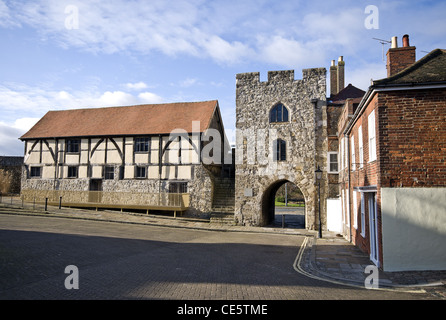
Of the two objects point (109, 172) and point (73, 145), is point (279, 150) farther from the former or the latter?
point (73, 145)

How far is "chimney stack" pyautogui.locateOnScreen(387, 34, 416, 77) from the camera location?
1116cm

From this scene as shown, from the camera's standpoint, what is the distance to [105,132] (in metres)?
27.1

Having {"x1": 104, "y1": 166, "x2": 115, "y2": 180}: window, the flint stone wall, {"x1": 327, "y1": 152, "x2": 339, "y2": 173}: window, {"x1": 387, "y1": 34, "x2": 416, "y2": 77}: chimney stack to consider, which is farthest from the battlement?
{"x1": 104, "y1": 166, "x2": 115, "y2": 180}: window

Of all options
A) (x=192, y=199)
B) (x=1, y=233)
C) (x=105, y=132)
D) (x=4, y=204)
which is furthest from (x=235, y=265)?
(x=4, y=204)

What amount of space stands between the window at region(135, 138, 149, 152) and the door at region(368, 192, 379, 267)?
742 inches

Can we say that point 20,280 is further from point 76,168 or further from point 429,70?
point 76,168

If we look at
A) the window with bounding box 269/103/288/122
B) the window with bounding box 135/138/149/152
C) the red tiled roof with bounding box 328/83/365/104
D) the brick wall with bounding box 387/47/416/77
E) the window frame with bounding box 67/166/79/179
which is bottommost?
the window frame with bounding box 67/166/79/179

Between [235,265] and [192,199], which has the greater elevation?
[192,199]

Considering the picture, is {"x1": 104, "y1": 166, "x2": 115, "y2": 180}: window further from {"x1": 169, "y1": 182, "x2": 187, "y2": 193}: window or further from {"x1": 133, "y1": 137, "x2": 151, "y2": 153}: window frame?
{"x1": 169, "y1": 182, "x2": 187, "y2": 193}: window

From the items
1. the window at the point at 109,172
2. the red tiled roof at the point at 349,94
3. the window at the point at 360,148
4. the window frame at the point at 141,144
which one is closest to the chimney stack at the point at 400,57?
the window at the point at 360,148

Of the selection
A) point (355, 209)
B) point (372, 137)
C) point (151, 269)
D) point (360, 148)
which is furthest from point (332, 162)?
point (151, 269)

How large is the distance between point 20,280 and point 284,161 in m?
16.8
